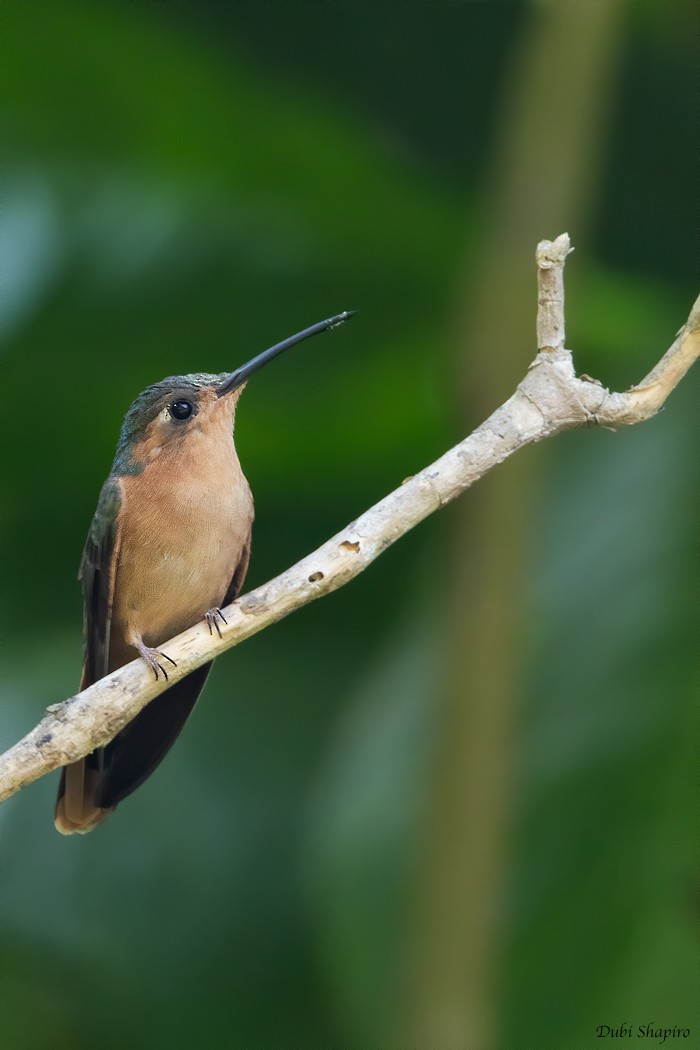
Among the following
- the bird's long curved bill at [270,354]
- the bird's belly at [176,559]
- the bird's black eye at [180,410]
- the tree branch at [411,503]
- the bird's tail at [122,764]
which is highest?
the bird's black eye at [180,410]

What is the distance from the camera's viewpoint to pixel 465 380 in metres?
2.56

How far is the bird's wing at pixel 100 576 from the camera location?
8.72ft

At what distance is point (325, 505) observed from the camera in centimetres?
325

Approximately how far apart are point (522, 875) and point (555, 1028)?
0.33 metres

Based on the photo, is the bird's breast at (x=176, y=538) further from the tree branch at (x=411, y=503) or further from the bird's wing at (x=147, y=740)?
the tree branch at (x=411, y=503)

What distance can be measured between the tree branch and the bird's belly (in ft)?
2.06

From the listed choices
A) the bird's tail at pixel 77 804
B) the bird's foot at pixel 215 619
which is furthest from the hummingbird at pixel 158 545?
the bird's foot at pixel 215 619

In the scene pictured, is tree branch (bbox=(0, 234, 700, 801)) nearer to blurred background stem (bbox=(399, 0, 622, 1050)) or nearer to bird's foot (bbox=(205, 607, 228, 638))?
bird's foot (bbox=(205, 607, 228, 638))

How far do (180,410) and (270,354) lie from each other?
278 mm

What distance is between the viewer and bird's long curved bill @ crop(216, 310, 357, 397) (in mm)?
2455

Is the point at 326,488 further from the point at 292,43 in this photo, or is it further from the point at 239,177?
the point at 292,43

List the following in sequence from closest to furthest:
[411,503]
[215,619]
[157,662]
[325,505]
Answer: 1. [411,503]
2. [157,662]
3. [215,619]
4. [325,505]

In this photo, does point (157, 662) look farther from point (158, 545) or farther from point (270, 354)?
point (270, 354)

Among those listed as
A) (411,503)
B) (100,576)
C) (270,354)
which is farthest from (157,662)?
(270,354)
